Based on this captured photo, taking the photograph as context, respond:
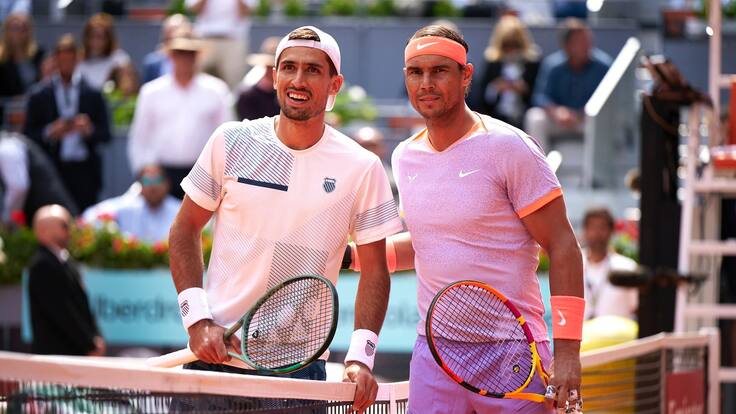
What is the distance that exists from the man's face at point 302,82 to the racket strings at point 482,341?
0.83 m

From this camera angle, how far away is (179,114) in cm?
1223

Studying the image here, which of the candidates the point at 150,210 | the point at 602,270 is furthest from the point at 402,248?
the point at 150,210

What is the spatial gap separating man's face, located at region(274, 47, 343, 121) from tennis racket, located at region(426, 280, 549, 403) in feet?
2.71

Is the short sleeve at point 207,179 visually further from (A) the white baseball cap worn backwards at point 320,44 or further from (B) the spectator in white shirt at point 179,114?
(B) the spectator in white shirt at point 179,114

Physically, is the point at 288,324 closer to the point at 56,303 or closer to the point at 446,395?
the point at 446,395

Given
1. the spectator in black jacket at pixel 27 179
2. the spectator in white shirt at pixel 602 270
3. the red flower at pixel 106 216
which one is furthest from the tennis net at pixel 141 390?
the spectator in black jacket at pixel 27 179

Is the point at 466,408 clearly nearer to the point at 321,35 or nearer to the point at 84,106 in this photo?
the point at 321,35

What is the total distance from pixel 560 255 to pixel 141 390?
1.51 metres

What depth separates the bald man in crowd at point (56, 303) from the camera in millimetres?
10109

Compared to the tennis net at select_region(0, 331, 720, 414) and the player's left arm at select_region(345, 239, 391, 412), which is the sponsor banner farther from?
the player's left arm at select_region(345, 239, 391, 412)

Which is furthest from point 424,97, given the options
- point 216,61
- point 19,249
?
point 216,61

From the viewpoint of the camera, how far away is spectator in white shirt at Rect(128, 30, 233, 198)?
12227 mm

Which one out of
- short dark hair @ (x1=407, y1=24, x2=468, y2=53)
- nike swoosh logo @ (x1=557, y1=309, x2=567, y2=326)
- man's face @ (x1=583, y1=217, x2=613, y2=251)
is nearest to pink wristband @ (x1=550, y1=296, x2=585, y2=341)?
nike swoosh logo @ (x1=557, y1=309, x2=567, y2=326)

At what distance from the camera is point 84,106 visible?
1325 centimetres
